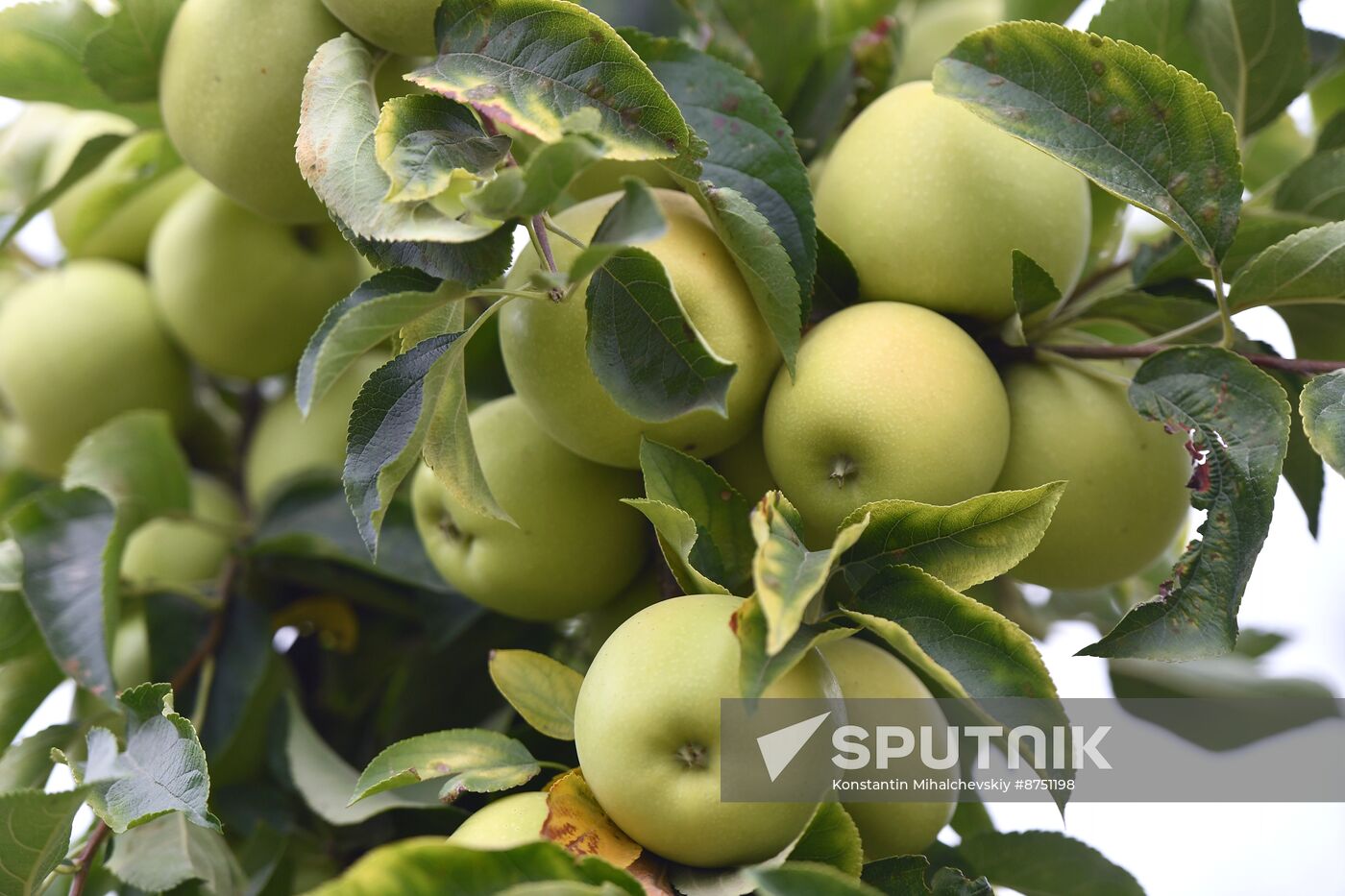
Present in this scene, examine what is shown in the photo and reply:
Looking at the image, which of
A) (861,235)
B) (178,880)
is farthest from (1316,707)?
(178,880)

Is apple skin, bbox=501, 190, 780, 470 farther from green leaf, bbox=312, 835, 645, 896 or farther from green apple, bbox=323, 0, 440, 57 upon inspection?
green leaf, bbox=312, 835, 645, 896

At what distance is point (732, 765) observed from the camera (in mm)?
564

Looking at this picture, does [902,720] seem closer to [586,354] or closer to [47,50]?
[586,354]

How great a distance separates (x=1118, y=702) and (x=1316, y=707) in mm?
155

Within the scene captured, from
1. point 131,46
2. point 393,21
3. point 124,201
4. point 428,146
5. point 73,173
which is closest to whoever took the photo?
point 428,146

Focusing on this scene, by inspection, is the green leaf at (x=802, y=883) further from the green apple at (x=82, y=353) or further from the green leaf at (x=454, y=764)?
the green apple at (x=82, y=353)

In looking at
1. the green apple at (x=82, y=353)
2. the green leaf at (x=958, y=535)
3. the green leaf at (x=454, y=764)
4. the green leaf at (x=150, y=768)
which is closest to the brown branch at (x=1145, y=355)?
the green leaf at (x=958, y=535)

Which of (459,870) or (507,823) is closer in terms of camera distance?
(459,870)

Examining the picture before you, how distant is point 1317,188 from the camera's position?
2.67ft

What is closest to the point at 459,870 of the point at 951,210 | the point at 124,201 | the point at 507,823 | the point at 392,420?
the point at 507,823

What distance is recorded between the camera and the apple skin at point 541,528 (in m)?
0.74

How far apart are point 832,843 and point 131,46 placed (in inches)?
26.2

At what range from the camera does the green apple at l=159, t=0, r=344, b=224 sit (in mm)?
725

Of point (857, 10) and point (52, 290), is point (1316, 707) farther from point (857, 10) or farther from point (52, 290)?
point (52, 290)
